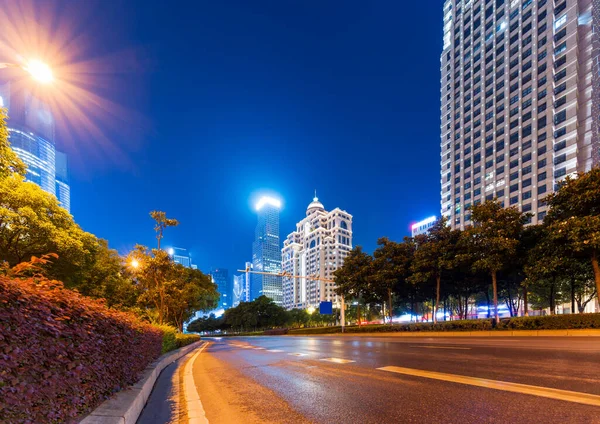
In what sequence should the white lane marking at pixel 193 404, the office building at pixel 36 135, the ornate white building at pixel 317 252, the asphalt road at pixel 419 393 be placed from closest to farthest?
1. the asphalt road at pixel 419 393
2. the white lane marking at pixel 193 404
3. the office building at pixel 36 135
4. the ornate white building at pixel 317 252

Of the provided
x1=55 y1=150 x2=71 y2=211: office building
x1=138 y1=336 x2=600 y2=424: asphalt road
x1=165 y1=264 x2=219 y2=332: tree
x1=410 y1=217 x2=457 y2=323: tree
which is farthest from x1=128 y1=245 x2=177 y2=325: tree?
x1=55 y1=150 x2=71 y2=211: office building

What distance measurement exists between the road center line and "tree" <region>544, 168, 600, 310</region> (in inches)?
614

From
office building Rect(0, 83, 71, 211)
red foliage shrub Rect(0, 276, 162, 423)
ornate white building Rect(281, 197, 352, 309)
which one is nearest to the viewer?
red foliage shrub Rect(0, 276, 162, 423)

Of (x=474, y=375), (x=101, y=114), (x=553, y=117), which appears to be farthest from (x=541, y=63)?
(x=101, y=114)

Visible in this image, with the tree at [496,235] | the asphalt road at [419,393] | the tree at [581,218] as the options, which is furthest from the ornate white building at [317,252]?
the asphalt road at [419,393]

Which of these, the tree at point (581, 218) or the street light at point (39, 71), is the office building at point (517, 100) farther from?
the street light at point (39, 71)

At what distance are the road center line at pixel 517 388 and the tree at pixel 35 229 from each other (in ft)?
57.7

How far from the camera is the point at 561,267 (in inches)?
752

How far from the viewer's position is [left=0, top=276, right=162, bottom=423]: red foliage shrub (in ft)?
7.50

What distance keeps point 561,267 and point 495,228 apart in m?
4.24

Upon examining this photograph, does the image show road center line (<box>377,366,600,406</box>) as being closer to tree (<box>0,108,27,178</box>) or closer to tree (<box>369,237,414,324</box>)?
tree (<box>0,108,27,178</box>)

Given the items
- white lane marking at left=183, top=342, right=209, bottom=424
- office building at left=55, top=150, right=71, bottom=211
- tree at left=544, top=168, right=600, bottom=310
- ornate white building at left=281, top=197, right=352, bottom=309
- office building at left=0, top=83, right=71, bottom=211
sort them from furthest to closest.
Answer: ornate white building at left=281, top=197, right=352, bottom=309 < office building at left=55, top=150, right=71, bottom=211 < office building at left=0, top=83, right=71, bottom=211 < tree at left=544, top=168, right=600, bottom=310 < white lane marking at left=183, top=342, right=209, bottom=424

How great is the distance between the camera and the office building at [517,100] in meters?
65.9

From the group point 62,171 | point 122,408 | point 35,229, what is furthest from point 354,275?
point 62,171
